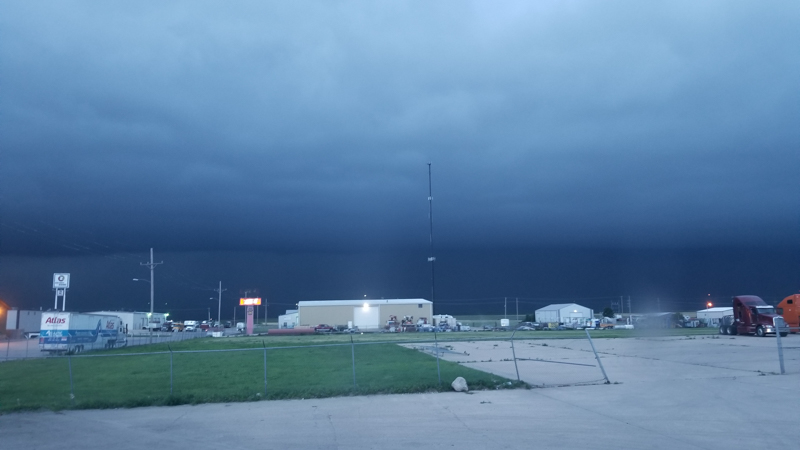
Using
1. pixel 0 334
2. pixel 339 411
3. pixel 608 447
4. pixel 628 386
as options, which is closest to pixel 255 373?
pixel 339 411

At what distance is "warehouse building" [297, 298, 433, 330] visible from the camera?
99.0m

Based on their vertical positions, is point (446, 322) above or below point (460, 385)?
below

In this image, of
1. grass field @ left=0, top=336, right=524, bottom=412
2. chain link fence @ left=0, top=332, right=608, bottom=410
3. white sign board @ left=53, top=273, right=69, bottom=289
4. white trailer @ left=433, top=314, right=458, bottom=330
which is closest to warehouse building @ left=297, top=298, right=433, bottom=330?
white trailer @ left=433, top=314, right=458, bottom=330

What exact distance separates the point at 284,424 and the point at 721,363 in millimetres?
18596

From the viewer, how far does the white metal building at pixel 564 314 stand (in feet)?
344

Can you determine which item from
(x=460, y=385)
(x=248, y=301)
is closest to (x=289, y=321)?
(x=248, y=301)

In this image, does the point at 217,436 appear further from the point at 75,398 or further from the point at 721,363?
the point at 721,363

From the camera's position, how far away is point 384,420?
13.2 metres

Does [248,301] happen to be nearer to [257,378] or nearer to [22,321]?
[22,321]

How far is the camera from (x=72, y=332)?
4503 cm

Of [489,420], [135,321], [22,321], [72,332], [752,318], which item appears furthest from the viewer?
[135,321]

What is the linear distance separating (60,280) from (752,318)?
193ft

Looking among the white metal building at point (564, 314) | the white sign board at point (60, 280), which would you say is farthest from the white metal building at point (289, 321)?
the white sign board at point (60, 280)

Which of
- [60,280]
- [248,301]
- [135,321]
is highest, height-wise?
[60,280]
